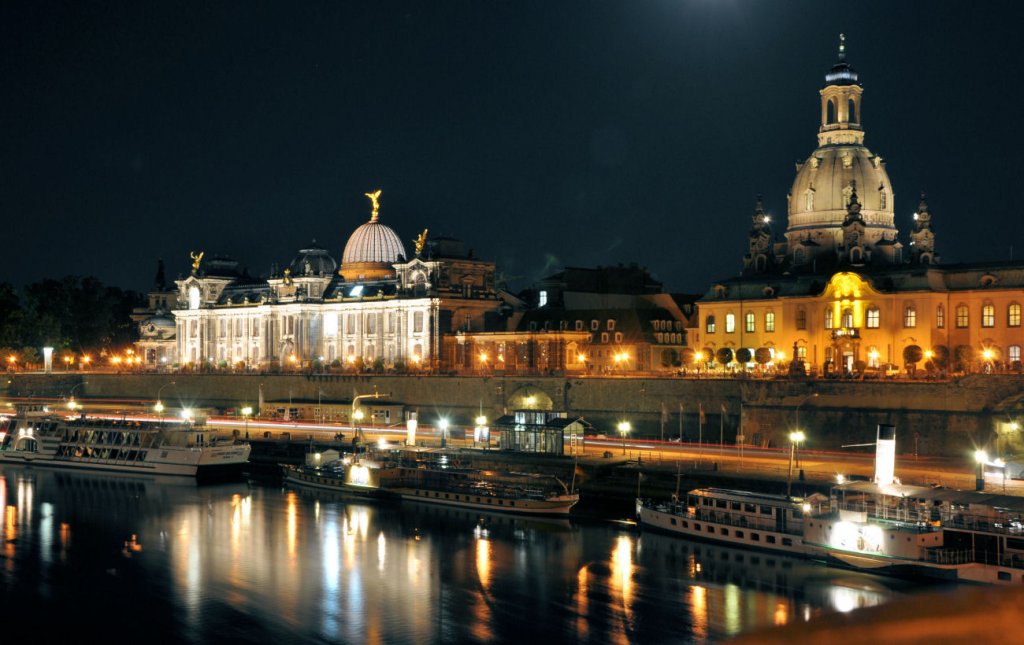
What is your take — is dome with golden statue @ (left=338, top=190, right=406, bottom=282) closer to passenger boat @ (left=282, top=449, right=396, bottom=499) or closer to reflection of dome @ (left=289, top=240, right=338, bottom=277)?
reflection of dome @ (left=289, top=240, right=338, bottom=277)

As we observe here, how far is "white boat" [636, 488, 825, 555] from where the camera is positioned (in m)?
50.7

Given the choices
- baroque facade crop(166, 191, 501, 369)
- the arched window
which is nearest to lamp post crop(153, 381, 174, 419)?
baroque facade crop(166, 191, 501, 369)

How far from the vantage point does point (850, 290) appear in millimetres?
88812

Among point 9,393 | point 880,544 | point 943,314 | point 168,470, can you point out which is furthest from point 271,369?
point 880,544

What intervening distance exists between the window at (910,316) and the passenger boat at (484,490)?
34389 mm

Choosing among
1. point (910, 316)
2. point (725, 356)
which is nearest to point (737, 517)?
point (910, 316)

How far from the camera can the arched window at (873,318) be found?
87.4 meters

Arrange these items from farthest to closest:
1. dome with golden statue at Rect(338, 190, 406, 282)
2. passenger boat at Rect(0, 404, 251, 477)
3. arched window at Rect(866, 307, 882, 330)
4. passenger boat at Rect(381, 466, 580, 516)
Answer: dome with golden statue at Rect(338, 190, 406, 282) → arched window at Rect(866, 307, 882, 330) → passenger boat at Rect(0, 404, 251, 477) → passenger boat at Rect(381, 466, 580, 516)

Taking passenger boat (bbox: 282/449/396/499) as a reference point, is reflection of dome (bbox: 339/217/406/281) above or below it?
above

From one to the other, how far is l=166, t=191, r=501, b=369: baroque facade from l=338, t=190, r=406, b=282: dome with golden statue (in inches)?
4.9

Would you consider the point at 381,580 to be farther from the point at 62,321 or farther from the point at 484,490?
the point at 62,321

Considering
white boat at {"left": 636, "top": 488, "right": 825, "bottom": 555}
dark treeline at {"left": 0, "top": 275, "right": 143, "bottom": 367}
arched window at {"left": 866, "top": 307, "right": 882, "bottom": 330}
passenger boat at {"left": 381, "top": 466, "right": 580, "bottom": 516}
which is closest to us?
white boat at {"left": 636, "top": 488, "right": 825, "bottom": 555}

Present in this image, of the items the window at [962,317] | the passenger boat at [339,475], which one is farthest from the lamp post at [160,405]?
the window at [962,317]

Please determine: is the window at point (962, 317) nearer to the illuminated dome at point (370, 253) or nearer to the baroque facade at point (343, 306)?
the baroque facade at point (343, 306)
